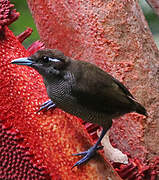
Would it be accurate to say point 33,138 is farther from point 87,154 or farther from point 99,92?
point 99,92

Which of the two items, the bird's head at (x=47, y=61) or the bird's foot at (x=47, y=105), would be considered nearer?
the bird's head at (x=47, y=61)

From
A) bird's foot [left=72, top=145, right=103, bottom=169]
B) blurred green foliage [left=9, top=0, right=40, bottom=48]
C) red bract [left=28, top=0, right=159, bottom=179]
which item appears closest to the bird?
bird's foot [left=72, top=145, right=103, bottom=169]

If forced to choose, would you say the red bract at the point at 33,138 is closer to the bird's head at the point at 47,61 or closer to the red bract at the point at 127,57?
the bird's head at the point at 47,61

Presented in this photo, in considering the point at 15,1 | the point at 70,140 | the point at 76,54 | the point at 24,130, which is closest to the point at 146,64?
the point at 76,54

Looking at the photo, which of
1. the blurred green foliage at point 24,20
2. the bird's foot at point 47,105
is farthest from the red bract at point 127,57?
the blurred green foliage at point 24,20

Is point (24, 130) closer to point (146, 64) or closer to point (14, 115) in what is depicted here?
point (14, 115)

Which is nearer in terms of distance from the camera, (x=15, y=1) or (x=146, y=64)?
(x=146, y=64)

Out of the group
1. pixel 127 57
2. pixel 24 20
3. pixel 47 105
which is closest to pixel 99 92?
pixel 47 105

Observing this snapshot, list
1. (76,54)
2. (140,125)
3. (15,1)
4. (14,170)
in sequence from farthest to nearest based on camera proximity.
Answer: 1. (15,1)
2. (76,54)
3. (140,125)
4. (14,170)
